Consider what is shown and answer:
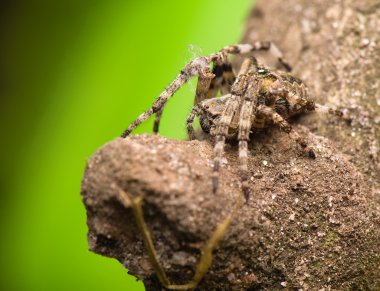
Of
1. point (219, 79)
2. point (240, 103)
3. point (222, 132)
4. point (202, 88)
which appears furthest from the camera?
point (219, 79)

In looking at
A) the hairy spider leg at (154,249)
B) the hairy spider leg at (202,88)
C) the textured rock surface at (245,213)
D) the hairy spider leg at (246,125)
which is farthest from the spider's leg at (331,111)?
the hairy spider leg at (154,249)

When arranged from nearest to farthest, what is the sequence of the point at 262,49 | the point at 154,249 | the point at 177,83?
1. the point at 154,249
2. the point at 177,83
3. the point at 262,49

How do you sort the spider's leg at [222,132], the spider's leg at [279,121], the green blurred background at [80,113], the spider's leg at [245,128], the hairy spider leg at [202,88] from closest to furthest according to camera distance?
the spider's leg at [222,132], the spider's leg at [245,128], the spider's leg at [279,121], the hairy spider leg at [202,88], the green blurred background at [80,113]

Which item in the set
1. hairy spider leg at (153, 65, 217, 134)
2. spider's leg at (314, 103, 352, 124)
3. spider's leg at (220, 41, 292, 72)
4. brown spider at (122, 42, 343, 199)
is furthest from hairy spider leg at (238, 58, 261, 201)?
spider's leg at (220, 41, 292, 72)

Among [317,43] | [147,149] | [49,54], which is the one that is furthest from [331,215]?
[49,54]

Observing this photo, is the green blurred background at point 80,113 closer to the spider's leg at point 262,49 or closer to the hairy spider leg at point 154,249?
the spider's leg at point 262,49

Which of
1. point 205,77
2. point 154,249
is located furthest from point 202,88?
point 154,249

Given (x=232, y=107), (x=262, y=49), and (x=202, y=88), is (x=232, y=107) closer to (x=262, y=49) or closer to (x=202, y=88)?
(x=202, y=88)
